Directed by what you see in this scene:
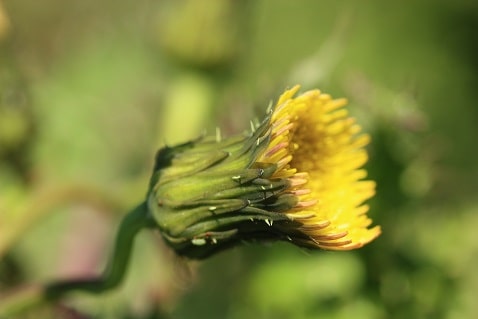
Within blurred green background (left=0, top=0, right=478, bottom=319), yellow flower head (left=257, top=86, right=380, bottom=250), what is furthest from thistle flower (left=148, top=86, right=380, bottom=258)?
blurred green background (left=0, top=0, right=478, bottom=319)

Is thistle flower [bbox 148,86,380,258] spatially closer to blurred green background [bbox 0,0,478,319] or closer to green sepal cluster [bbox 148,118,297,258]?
green sepal cluster [bbox 148,118,297,258]

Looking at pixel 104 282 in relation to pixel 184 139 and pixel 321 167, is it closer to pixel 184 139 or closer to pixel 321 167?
pixel 321 167

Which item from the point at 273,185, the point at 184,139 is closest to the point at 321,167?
the point at 273,185

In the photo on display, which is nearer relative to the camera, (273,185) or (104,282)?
(273,185)

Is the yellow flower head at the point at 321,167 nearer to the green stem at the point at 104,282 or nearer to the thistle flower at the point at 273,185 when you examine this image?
the thistle flower at the point at 273,185

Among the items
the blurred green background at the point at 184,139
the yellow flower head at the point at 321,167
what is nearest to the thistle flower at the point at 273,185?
the yellow flower head at the point at 321,167

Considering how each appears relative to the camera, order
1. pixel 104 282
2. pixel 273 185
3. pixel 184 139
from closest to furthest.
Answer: pixel 273 185
pixel 104 282
pixel 184 139

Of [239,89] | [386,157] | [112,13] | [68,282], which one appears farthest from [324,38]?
[68,282]
